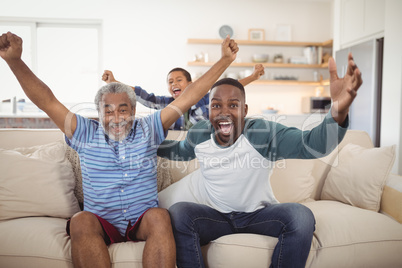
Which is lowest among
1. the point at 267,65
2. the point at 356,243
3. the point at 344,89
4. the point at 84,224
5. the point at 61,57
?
the point at 356,243

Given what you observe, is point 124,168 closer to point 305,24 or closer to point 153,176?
point 153,176

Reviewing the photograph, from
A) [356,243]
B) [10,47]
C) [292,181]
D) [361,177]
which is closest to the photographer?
[10,47]

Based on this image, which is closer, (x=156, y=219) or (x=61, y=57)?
(x=156, y=219)

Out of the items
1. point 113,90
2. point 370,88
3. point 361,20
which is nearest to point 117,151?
point 113,90

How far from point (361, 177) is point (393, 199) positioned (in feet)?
0.61

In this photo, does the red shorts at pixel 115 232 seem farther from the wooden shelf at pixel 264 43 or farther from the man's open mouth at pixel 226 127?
the wooden shelf at pixel 264 43

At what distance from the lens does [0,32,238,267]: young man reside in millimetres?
1425

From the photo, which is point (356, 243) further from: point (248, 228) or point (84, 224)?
point (84, 224)

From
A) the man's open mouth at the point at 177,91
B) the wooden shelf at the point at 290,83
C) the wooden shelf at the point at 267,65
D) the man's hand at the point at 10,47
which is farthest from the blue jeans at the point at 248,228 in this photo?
the wooden shelf at the point at 290,83

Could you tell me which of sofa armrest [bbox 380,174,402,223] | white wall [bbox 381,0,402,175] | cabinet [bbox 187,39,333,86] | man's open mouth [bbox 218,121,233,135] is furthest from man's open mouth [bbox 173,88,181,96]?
cabinet [bbox 187,39,333,86]

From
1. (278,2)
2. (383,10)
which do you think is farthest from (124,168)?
(278,2)

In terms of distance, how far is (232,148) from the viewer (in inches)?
61.1

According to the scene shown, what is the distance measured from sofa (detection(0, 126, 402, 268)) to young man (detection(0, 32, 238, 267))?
13 cm

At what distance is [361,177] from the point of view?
5.97 ft
